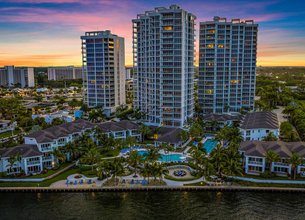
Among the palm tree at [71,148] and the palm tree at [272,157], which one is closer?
the palm tree at [272,157]

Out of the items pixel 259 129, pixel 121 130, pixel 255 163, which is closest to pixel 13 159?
pixel 121 130

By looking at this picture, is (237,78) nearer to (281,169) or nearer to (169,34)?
(169,34)

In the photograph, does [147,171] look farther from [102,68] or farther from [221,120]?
[102,68]

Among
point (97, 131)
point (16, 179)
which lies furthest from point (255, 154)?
point (16, 179)

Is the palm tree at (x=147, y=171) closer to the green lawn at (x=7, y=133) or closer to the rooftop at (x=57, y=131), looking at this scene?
the rooftop at (x=57, y=131)

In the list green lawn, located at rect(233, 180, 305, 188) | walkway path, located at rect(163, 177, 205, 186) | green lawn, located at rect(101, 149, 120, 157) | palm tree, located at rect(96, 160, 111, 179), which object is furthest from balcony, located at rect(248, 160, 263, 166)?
green lawn, located at rect(101, 149, 120, 157)

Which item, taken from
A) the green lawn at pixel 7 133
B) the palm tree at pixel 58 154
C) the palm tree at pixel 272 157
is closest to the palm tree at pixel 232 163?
the palm tree at pixel 272 157
